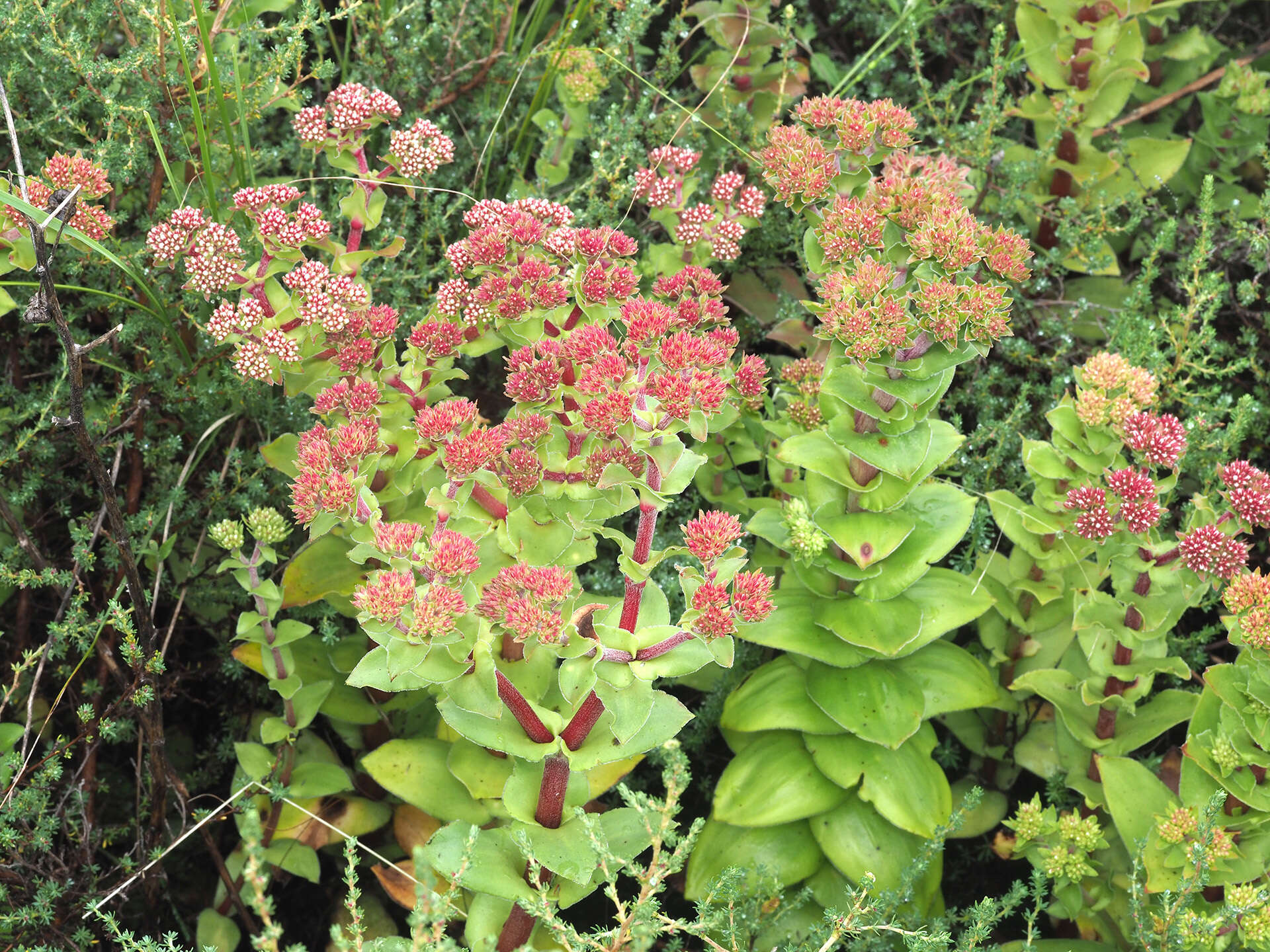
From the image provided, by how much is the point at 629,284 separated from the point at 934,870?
4.51ft

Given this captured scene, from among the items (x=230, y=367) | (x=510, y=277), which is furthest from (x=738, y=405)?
(x=230, y=367)

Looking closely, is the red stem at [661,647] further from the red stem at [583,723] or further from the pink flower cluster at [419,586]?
the pink flower cluster at [419,586]

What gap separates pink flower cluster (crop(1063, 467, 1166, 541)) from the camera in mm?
2084

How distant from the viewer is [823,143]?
2336mm

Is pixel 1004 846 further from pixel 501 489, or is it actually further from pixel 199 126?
pixel 199 126

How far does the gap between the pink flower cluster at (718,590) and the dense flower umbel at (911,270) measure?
0.48m

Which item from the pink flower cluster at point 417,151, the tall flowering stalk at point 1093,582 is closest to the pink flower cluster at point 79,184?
the pink flower cluster at point 417,151

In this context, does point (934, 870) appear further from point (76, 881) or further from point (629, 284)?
point (76, 881)

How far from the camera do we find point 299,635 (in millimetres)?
2201

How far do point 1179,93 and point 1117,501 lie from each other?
224 cm

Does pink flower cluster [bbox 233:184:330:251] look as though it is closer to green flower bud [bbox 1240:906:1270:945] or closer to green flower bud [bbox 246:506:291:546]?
green flower bud [bbox 246:506:291:546]

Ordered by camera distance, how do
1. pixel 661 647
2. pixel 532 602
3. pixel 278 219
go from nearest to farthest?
pixel 532 602 < pixel 661 647 < pixel 278 219

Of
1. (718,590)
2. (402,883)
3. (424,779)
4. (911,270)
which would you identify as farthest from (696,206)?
(402,883)

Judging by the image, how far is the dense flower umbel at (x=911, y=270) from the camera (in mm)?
1933
